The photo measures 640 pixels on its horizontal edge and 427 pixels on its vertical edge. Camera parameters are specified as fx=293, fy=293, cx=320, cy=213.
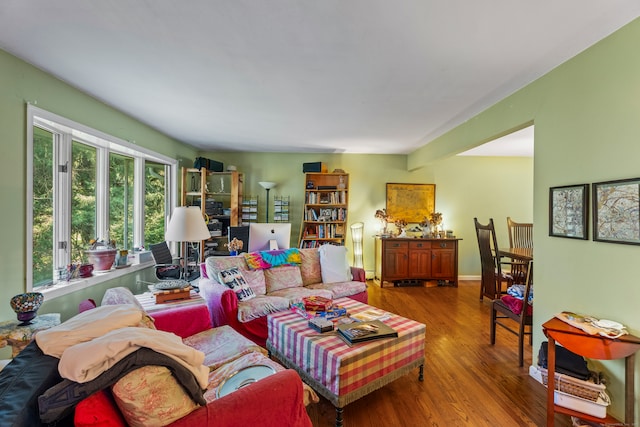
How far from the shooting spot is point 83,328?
3.73ft

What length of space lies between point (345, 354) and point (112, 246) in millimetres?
2783

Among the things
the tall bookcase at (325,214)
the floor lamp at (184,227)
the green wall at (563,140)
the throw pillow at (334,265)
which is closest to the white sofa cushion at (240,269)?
the floor lamp at (184,227)

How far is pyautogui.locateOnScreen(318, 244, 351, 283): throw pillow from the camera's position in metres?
3.59

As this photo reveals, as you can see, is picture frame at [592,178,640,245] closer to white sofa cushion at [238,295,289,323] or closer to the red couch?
the red couch

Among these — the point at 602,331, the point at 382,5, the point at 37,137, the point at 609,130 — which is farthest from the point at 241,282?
the point at 609,130

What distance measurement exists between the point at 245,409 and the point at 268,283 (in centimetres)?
210

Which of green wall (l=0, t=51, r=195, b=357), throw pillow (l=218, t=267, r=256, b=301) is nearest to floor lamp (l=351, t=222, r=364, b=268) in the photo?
throw pillow (l=218, t=267, r=256, b=301)

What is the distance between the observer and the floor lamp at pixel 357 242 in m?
5.46

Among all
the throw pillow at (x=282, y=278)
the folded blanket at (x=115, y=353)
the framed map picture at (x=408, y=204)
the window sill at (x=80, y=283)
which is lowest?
the throw pillow at (x=282, y=278)

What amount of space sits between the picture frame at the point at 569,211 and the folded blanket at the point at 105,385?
2482 mm

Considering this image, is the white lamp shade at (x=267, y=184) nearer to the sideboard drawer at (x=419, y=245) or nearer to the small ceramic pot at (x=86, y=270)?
the sideboard drawer at (x=419, y=245)

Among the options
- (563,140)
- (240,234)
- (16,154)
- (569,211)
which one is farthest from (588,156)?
(16,154)

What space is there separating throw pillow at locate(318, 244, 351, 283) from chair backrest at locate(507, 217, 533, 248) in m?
2.93

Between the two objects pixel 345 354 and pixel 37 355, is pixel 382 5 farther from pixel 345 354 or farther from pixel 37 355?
pixel 37 355
